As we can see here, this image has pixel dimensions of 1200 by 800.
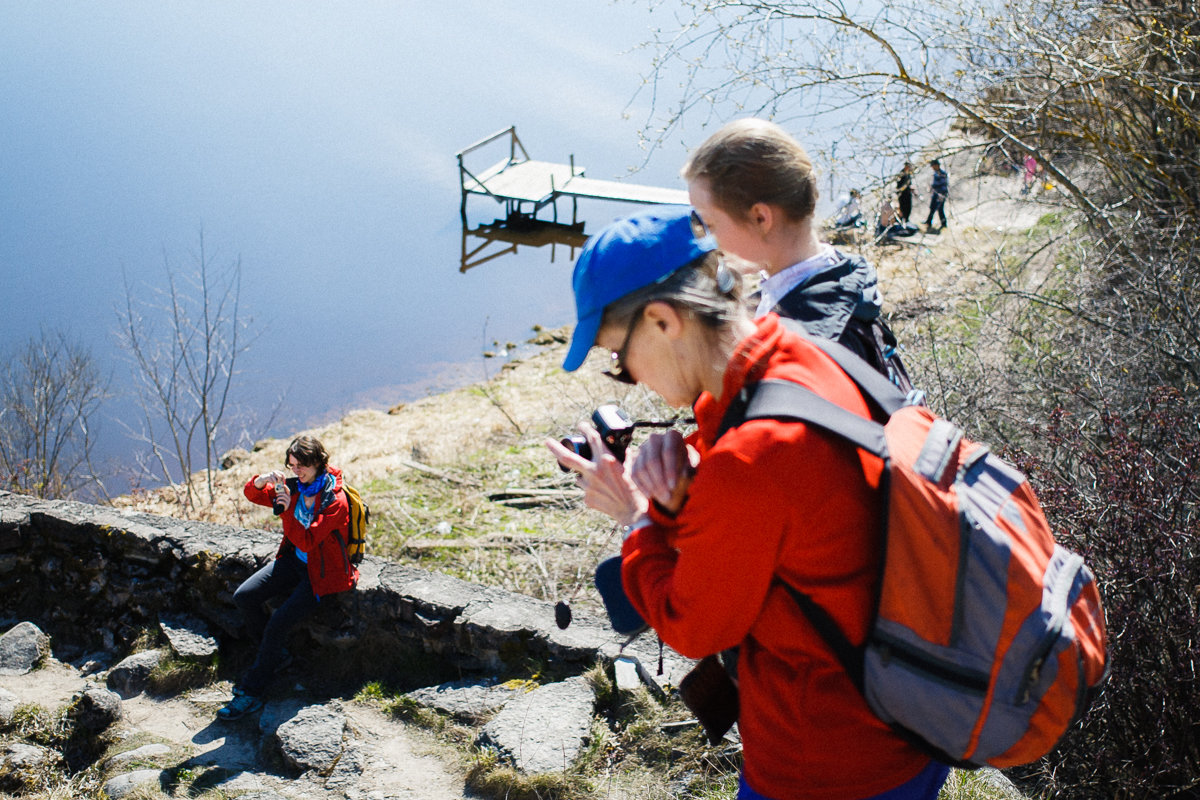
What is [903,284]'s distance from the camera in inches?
468

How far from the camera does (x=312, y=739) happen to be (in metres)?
3.86

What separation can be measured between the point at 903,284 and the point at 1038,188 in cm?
527

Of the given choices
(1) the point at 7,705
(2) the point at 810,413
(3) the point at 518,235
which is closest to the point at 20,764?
(1) the point at 7,705

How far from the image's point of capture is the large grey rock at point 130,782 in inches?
145

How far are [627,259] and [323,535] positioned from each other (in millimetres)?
3085

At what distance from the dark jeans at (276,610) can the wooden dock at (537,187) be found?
14125 mm

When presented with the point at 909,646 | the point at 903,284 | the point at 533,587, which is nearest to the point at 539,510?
the point at 533,587

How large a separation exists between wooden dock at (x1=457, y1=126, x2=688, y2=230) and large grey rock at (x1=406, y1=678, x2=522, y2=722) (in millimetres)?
14484

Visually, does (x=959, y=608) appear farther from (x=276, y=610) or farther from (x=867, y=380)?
(x=276, y=610)

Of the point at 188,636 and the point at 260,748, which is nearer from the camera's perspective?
the point at 260,748

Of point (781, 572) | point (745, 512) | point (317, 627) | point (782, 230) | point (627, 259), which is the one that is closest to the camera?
point (745, 512)

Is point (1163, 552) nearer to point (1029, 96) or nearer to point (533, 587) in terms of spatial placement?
point (533, 587)

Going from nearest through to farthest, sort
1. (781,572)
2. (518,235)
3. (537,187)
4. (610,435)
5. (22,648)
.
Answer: (781,572) < (610,435) < (22,648) < (537,187) < (518,235)

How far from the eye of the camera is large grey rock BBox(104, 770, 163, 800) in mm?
3689
